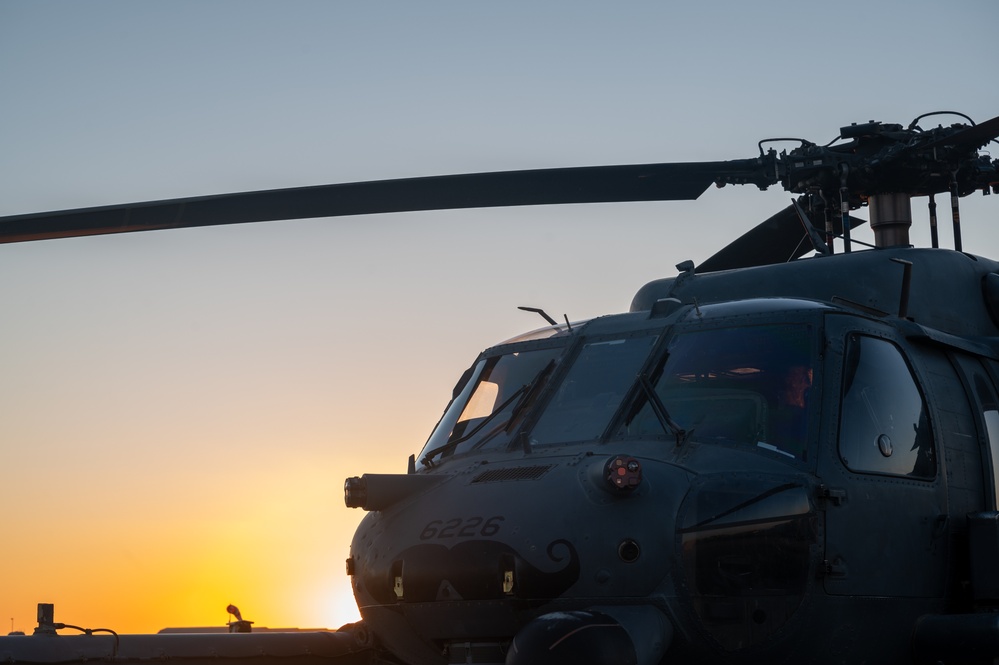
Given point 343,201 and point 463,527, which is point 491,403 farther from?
point 463,527

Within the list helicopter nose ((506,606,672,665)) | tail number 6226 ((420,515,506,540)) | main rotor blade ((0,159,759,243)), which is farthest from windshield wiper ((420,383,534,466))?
helicopter nose ((506,606,672,665))

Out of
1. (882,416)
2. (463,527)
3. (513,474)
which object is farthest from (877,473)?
(463,527)

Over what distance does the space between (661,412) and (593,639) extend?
157 cm

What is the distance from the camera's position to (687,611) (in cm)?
638

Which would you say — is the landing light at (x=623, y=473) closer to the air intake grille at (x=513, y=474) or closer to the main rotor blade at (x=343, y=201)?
the air intake grille at (x=513, y=474)

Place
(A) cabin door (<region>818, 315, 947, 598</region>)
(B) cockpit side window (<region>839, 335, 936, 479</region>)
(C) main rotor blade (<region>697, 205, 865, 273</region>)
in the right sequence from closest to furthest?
(A) cabin door (<region>818, 315, 947, 598</region>), (B) cockpit side window (<region>839, 335, 936, 479</region>), (C) main rotor blade (<region>697, 205, 865, 273</region>)

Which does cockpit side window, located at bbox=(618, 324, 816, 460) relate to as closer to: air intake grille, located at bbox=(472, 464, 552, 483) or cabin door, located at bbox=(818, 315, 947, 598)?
cabin door, located at bbox=(818, 315, 947, 598)

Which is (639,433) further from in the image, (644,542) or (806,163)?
(806,163)

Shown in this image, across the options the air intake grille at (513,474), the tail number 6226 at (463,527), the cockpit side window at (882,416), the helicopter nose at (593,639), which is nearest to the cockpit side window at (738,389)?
the cockpit side window at (882,416)

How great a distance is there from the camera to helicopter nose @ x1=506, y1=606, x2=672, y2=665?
595 centimetres

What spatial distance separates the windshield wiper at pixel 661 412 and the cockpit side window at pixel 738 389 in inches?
0.7

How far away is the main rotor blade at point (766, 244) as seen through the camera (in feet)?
34.4

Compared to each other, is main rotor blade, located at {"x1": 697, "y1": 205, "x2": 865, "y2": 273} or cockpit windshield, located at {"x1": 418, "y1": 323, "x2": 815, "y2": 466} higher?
main rotor blade, located at {"x1": 697, "y1": 205, "x2": 865, "y2": 273}

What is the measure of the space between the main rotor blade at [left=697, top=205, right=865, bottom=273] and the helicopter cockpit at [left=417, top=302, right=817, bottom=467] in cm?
250
